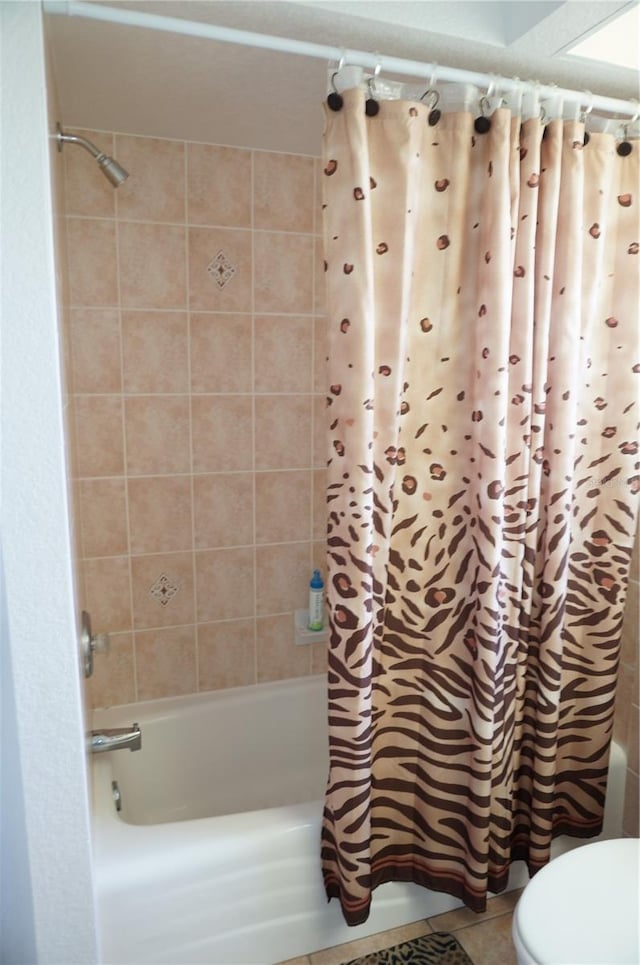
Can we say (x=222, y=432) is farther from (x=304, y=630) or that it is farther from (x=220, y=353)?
(x=304, y=630)

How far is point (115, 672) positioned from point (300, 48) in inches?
73.0

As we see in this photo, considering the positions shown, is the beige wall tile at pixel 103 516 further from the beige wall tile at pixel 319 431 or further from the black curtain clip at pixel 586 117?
the black curtain clip at pixel 586 117

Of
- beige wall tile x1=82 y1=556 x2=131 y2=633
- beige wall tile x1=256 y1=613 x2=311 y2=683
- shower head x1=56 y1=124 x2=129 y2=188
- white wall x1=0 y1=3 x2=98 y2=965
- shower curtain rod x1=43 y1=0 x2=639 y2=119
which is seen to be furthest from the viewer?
beige wall tile x1=256 y1=613 x2=311 y2=683

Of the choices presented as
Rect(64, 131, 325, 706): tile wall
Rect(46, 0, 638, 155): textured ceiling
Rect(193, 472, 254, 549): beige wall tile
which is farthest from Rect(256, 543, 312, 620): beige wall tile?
Rect(46, 0, 638, 155): textured ceiling

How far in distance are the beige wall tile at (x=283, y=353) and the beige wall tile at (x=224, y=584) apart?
23.2 inches

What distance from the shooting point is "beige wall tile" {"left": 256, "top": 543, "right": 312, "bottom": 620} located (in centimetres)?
218

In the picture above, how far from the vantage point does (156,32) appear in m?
1.23

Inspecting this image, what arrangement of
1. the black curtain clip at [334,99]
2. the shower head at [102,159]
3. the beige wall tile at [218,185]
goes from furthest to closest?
the beige wall tile at [218,185] < the shower head at [102,159] < the black curtain clip at [334,99]

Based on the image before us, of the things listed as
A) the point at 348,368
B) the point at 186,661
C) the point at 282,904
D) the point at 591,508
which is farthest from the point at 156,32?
the point at 282,904

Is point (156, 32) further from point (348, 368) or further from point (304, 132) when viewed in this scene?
point (348, 368)

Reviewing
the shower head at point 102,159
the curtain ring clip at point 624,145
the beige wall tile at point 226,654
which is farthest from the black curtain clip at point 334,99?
the beige wall tile at point 226,654

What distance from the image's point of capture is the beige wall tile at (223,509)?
81.2 inches

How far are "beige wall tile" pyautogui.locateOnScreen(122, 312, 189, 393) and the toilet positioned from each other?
1640 mm

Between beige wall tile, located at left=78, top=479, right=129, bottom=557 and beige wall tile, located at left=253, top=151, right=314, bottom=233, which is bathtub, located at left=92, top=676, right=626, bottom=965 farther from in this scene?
beige wall tile, located at left=253, top=151, right=314, bottom=233
